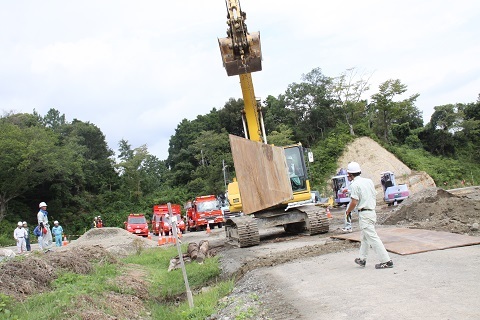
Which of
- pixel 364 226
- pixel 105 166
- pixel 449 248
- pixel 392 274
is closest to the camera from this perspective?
pixel 392 274

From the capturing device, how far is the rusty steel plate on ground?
8.42 m

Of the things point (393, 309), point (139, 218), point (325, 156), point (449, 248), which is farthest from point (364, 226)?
point (325, 156)

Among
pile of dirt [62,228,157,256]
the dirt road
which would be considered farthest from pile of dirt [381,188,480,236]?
pile of dirt [62,228,157,256]

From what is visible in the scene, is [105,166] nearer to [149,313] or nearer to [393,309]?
[149,313]

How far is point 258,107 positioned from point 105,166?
49.2 meters

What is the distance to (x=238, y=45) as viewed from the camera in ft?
39.6

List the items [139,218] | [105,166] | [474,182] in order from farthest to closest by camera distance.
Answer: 1. [105,166]
2. [474,182]
3. [139,218]

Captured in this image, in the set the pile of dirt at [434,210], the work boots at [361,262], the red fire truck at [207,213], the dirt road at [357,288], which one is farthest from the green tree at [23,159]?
the work boots at [361,262]

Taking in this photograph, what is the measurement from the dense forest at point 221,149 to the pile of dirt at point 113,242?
75.6 feet

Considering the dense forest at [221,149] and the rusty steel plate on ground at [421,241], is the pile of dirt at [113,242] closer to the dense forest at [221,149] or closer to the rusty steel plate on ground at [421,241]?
the rusty steel plate on ground at [421,241]

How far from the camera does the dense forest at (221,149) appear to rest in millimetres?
47531

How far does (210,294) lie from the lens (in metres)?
8.30

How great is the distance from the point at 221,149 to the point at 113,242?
111 feet

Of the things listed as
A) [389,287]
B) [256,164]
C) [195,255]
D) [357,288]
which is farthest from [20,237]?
[389,287]
